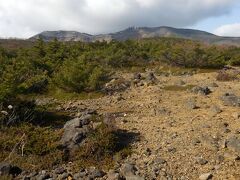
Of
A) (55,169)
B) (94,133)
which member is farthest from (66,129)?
(55,169)

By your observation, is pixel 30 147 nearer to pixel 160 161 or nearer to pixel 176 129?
pixel 160 161

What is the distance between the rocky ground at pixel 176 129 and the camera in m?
10.3

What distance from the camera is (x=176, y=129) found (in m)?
13.0

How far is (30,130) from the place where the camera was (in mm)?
12305

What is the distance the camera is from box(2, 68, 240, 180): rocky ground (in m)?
10.3

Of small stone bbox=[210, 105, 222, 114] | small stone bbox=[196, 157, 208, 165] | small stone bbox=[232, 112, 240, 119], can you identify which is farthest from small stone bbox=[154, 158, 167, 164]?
small stone bbox=[210, 105, 222, 114]

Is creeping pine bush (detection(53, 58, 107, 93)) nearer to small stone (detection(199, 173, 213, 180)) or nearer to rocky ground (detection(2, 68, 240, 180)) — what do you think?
rocky ground (detection(2, 68, 240, 180))

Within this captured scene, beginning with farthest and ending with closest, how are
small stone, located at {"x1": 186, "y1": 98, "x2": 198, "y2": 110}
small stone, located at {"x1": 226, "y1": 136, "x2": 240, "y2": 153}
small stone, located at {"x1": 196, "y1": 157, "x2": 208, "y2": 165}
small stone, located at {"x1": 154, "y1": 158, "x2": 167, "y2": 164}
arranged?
small stone, located at {"x1": 186, "y1": 98, "x2": 198, "y2": 110}
small stone, located at {"x1": 226, "y1": 136, "x2": 240, "y2": 153}
small stone, located at {"x1": 154, "y1": 158, "x2": 167, "y2": 164}
small stone, located at {"x1": 196, "y1": 157, "x2": 208, "y2": 165}

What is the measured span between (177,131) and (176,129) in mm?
214

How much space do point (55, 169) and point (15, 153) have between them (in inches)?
47.9

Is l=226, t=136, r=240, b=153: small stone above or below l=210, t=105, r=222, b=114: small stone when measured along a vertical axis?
above

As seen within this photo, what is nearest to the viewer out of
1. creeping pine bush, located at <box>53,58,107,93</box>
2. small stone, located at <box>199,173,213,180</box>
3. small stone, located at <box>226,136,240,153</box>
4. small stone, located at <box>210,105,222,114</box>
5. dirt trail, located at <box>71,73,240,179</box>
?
small stone, located at <box>199,173,213,180</box>

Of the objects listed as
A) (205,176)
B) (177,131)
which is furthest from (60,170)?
(177,131)

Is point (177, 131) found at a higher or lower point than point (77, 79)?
lower
